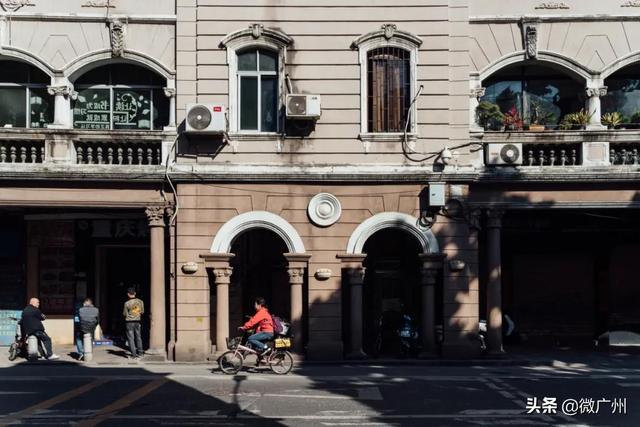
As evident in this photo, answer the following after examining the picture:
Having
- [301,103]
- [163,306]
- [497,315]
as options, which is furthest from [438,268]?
[163,306]

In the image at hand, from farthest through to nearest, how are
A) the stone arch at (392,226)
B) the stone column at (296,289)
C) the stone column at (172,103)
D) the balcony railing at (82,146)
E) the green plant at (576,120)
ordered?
the green plant at (576,120), the stone column at (172,103), the stone arch at (392,226), the stone column at (296,289), the balcony railing at (82,146)

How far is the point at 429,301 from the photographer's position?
2095 centimetres

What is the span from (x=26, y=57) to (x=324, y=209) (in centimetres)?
802

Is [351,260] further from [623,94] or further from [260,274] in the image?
[623,94]

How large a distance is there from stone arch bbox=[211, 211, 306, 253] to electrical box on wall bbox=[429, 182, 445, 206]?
3.26m

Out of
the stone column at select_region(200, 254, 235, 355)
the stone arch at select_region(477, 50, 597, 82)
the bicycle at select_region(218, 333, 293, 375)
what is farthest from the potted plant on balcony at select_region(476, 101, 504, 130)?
the bicycle at select_region(218, 333, 293, 375)

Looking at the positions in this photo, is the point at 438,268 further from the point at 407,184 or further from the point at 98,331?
the point at 98,331

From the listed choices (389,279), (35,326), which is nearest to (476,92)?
(389,279)

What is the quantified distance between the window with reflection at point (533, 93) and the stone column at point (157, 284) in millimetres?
8885

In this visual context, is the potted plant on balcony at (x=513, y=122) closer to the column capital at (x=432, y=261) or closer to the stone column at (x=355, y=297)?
the column capital at (x=432, y=261)

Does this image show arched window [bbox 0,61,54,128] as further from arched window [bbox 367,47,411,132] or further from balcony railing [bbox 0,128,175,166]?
arched window [bbox 367,47,411,132]

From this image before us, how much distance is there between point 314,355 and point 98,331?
647 cm

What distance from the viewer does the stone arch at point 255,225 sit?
67.8 ft

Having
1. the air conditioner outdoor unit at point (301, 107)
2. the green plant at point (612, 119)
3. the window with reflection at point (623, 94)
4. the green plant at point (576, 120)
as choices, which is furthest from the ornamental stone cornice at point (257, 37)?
the window with reflection at point (623, 94)
